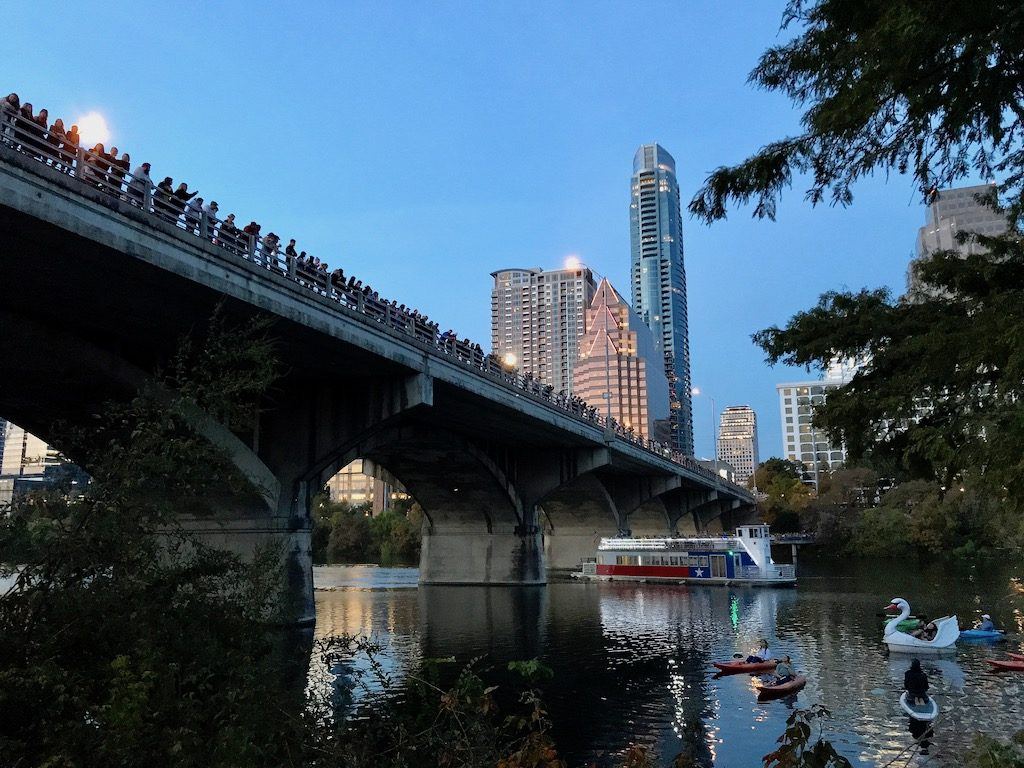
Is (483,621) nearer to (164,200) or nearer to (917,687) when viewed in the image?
(917,687)

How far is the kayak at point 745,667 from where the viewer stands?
2262 centimetres

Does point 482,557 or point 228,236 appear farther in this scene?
point 482,557

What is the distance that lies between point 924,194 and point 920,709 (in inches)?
499

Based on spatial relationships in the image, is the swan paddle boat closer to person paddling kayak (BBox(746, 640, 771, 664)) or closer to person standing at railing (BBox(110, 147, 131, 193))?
Result: person paddling kayak (BBox(746, 640, 771, 664))

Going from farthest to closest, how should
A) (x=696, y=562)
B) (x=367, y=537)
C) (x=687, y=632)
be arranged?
(x=367, y=537)
(x=696, y=562)
(x=687, y=632)

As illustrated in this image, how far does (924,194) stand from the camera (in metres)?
9.94

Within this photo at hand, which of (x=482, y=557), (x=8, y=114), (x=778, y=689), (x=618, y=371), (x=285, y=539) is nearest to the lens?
(x=8, y=114)

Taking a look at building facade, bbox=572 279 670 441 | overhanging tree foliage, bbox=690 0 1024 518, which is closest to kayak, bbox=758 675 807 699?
overhanging tree foliage, bbox=690 0 1024 518

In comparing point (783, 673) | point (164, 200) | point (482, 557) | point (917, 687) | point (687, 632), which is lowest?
point (687, 632)

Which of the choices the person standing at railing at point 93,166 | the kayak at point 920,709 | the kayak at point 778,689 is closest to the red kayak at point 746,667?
the kayak at point 778,689

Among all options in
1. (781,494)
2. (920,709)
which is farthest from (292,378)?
(781,494)

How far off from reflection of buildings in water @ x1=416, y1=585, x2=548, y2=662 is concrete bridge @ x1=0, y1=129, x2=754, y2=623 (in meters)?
5.07

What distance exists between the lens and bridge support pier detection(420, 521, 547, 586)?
182ft

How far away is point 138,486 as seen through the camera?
9.57 metres
